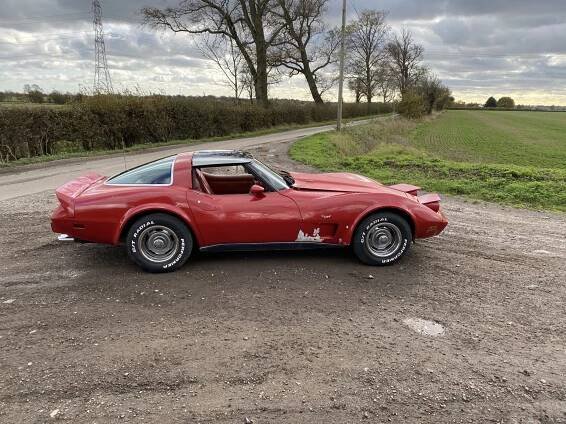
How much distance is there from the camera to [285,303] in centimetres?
406

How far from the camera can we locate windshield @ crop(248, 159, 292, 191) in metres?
4.87

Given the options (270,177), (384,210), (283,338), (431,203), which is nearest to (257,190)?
(270,177)

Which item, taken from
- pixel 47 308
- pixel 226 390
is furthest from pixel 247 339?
pixel 47 308

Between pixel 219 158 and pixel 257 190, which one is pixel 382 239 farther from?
pixel 219 158

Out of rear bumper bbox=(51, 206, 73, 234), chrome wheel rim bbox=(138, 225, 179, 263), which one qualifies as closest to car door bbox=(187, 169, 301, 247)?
chrome wheel rim bbox=(138, 225, 179, 263)

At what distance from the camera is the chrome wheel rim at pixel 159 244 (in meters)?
4.72

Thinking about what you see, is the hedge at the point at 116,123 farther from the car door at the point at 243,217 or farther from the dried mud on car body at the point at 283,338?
the car door at the point at 243,217

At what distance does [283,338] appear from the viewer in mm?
3475

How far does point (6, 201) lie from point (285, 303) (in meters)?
7.31

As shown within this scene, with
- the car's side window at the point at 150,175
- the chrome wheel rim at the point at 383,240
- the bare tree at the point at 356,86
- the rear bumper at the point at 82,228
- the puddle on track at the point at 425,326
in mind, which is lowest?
the puddle on track at the point at 425,326

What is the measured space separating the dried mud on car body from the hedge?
11141 millimetres

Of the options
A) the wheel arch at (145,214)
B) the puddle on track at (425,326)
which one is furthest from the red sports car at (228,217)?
the puddle on track at (425,326)

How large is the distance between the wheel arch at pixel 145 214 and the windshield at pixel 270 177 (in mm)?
902

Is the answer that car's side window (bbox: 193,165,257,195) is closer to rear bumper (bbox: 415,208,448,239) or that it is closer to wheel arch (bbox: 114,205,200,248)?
wheel arch (bbox: 114,205,200,248)
